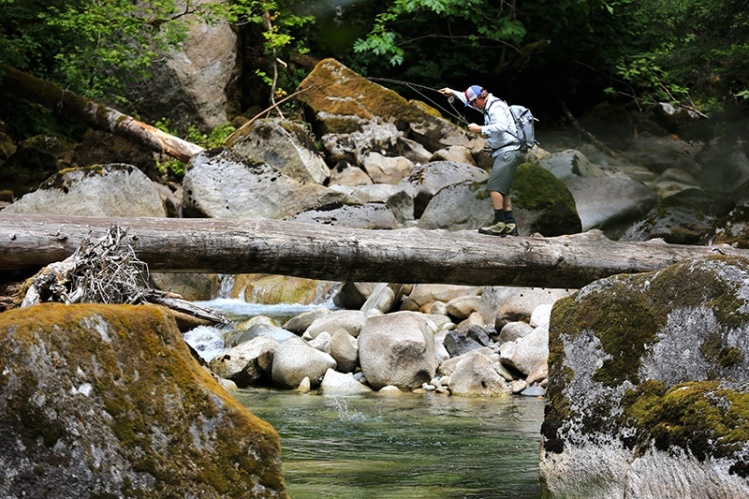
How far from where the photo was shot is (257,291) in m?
14.4

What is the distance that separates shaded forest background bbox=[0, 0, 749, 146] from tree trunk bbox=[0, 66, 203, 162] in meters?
0.30

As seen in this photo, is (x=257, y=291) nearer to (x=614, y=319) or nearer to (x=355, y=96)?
(x=355, y=96)

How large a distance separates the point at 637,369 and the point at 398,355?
544cm

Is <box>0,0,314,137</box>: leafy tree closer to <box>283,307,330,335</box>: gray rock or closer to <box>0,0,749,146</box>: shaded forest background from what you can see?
<box>0,0,749,146</box>: shaded forest background

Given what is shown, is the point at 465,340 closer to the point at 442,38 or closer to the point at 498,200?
the point at 498,200

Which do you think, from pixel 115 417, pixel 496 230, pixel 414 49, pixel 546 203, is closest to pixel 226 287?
pixel 546 203

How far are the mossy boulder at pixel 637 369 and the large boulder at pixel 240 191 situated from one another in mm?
10757

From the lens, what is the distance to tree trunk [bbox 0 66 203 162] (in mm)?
18156

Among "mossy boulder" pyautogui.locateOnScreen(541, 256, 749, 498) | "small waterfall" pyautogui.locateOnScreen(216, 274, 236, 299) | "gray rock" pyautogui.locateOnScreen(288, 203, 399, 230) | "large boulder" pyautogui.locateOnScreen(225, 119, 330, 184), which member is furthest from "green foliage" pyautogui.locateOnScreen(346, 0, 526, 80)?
"mossy boulder" pyautogui.locateOnScreen(541, 256, 749, 498)

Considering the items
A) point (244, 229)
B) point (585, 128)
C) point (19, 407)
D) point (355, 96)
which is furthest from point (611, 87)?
point (19, 407)

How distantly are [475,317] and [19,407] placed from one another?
29.7 ft

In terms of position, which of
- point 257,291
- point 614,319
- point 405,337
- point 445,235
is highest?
point 614,319

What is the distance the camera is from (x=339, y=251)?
7.75 metres

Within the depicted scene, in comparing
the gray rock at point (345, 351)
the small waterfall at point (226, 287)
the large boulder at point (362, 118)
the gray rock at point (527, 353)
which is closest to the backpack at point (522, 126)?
the gray rock at point (527, 353)
